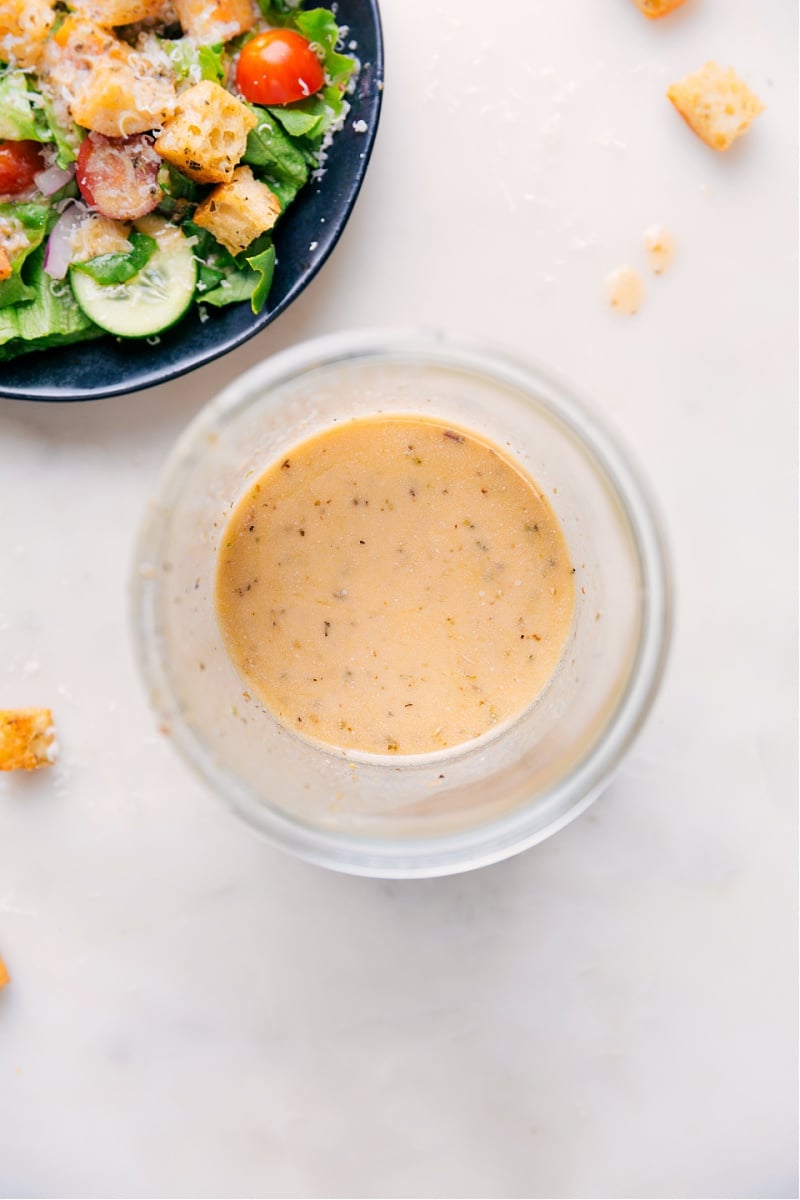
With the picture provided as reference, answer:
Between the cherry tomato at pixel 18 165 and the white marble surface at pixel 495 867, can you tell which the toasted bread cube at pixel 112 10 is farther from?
the white marble surface at pixel 495 867

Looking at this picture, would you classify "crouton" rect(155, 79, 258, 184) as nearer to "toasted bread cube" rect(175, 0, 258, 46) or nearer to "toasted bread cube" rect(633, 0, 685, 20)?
"toasted bread cube" rect(175, 0, 258, 46)

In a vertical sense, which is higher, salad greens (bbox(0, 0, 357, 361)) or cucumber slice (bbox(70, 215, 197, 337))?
salad greens (bbox(0, 0, 357, 361))

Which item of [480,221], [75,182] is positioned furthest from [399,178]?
[75,182]

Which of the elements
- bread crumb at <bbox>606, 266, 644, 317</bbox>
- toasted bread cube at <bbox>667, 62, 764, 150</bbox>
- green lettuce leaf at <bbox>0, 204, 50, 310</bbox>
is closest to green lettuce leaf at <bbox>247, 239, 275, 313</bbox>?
green lettuce leaf at <bbox>0, 204, 50, 310</bbox>

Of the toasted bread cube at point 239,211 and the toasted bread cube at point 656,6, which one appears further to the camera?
the toasted bread cube at point 656,6

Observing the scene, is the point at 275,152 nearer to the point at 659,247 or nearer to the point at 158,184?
the point at 158,184

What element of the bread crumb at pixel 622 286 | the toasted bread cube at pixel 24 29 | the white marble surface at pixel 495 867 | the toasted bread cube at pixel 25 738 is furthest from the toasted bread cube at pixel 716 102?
the toasted bread cube at pixel 25 738
